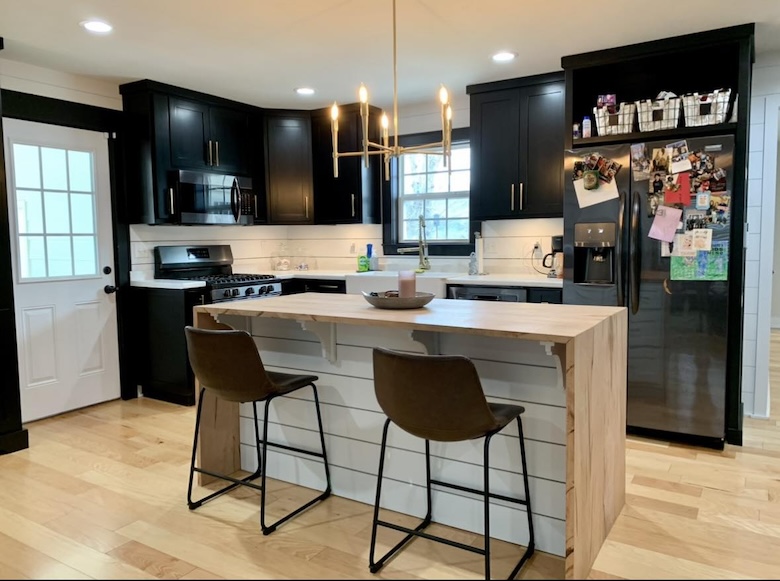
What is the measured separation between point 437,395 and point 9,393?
2.87 meters

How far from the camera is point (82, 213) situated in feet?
13.9

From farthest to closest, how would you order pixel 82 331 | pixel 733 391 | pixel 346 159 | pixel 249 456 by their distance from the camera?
pixel 346 159, pixel 82 331, pixel 733 391, pixel 249 456

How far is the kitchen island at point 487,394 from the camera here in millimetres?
2000

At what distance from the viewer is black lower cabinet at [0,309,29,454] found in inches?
132

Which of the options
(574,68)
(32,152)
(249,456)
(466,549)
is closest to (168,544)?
(249,456)

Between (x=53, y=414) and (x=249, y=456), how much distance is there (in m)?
1.91

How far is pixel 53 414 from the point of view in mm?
4086

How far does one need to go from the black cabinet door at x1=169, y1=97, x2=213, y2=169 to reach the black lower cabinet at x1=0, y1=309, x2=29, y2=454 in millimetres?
1671

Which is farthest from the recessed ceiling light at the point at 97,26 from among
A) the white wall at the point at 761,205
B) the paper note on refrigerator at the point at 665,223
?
the white wall at the point at 761,205

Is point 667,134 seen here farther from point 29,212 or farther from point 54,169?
point 29,212

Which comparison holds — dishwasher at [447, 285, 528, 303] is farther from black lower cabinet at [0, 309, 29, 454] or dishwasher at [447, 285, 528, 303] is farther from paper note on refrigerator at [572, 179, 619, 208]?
black lower cabinet at [0, 309, 29, 454]

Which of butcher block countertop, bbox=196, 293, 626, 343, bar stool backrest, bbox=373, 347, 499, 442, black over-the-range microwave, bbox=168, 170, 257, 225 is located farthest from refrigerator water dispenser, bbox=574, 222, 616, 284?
black over-the-range microwave, bbox=168, 170, 257, 225

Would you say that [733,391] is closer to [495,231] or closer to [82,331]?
[495,231]

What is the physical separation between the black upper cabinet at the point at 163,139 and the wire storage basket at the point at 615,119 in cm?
297
